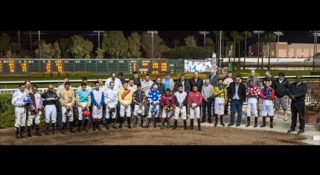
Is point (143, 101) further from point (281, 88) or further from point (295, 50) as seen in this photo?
point (295, 50)

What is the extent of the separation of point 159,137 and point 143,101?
1.77 m

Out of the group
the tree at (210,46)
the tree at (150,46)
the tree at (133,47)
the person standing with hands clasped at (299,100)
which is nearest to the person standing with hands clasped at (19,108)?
the person standing with hands clasped at (299,100)

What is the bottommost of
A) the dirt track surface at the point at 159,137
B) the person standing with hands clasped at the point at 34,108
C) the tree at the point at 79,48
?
the dirt track surface at the point at 159,137

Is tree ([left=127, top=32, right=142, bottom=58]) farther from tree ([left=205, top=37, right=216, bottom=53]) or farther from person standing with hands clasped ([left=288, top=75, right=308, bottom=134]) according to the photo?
person standing with hands clasped ([left=288, top=75, right=308, bottom=134])

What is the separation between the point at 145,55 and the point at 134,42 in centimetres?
687

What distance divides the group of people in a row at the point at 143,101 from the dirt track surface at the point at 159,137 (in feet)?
1.32

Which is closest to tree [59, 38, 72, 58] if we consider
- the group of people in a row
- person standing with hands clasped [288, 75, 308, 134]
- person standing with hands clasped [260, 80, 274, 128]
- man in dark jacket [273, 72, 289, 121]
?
the group of people in a row

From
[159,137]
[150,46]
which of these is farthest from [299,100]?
[150,46]

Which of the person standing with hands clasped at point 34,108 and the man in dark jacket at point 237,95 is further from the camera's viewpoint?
the man in dark jacket at point 237,95

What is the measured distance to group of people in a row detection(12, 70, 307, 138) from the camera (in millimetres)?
10070

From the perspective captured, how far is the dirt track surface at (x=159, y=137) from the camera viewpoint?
29.4 feet

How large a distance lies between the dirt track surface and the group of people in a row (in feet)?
1.32

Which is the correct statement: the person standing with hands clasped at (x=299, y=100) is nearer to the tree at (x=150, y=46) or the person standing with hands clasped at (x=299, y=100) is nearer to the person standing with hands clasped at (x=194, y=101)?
the person standing with hands clasped at (x=194, y=101)

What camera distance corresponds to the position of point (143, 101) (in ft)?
35.8
